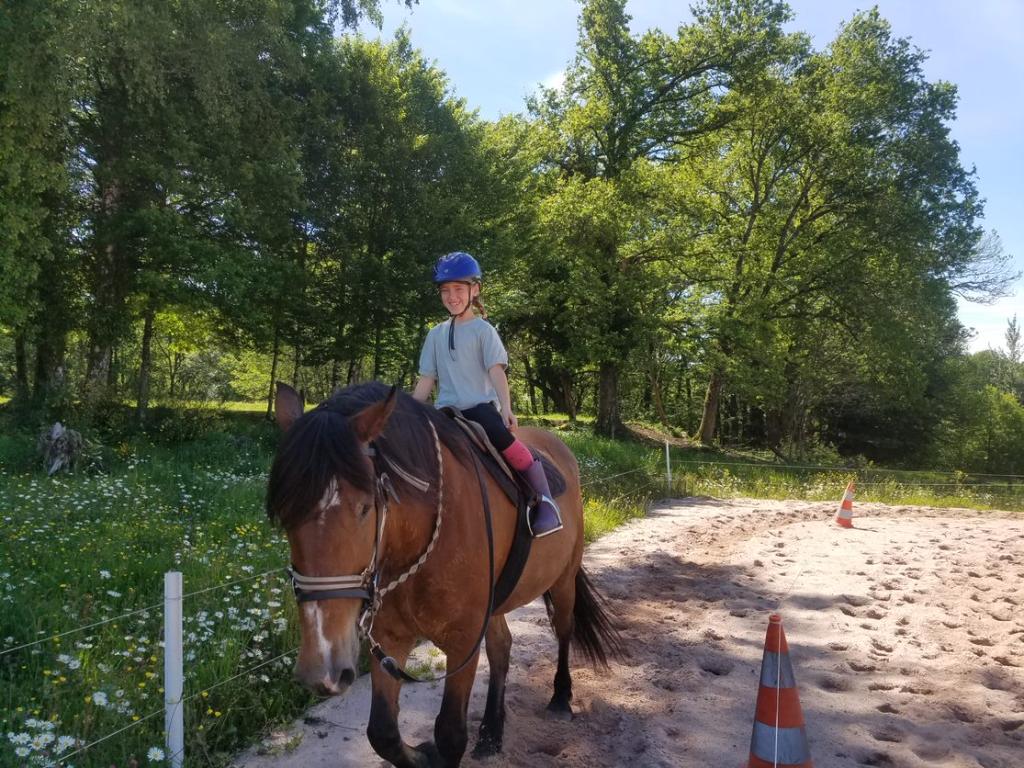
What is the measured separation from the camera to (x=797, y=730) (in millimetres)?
2906

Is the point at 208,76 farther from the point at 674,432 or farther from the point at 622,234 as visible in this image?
the point at 674,432

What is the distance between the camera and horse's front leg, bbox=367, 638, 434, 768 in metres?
2.74

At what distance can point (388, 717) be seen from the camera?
2.77 m

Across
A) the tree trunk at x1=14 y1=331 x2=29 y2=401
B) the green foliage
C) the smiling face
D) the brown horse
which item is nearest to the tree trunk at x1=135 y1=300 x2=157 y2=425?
the green foliage

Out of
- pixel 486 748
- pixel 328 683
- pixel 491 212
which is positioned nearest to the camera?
pixel 328 683

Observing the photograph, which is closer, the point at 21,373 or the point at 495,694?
the point at 495,694

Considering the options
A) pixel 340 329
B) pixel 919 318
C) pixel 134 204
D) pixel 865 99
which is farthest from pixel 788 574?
pixel 865 99

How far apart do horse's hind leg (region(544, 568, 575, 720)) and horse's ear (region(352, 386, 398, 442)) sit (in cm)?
245

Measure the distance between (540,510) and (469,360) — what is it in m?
0.84

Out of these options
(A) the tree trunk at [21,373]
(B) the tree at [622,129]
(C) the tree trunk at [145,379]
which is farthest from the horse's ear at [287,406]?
(B) the tree at [622,129]

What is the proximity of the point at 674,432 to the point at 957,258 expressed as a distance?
472 inches

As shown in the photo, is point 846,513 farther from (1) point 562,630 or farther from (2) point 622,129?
(2) point 622,129

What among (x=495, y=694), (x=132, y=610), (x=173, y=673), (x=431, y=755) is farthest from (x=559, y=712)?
(x=132, y=610)

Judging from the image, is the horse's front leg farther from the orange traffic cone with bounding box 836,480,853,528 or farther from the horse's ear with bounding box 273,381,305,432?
the orange traffic cone with bounding box 836,480,853,528
